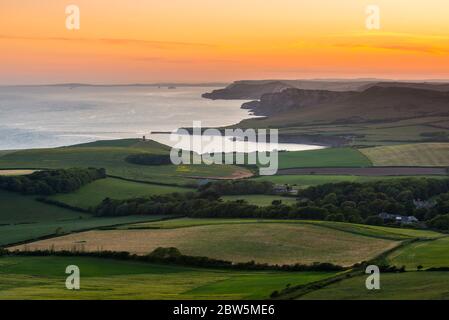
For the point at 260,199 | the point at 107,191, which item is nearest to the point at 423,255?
the point at 260,199

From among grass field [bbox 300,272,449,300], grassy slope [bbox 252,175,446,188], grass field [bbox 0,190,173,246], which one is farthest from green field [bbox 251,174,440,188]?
grass field [bbox 300,272,449,300]

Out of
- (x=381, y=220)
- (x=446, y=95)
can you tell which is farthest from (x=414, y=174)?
(x=446, y=95)

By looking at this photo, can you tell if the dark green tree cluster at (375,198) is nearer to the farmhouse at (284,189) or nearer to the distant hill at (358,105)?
the farmhouse at (284,189)

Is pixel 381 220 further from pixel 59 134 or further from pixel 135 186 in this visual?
pixel 59 134

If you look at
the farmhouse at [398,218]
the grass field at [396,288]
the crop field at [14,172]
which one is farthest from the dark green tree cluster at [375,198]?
the crop field at [14,172]

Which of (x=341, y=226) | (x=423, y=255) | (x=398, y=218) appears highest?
(x=398, y=218)

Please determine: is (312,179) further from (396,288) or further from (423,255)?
(396,288)

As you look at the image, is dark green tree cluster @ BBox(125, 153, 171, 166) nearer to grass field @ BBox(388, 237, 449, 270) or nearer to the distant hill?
grass field @ BBox(388, 237, 449, 270)
